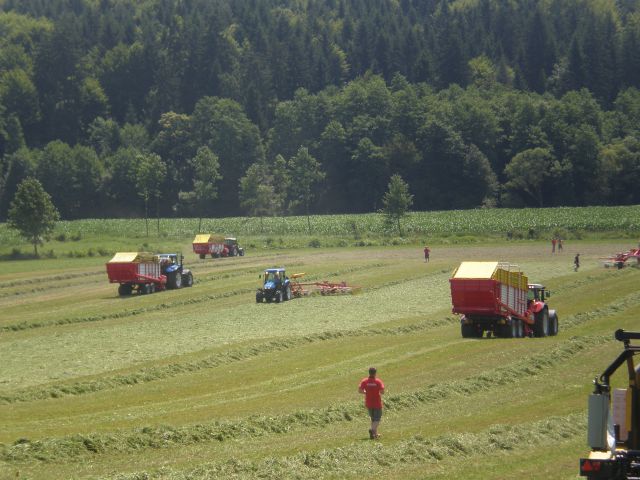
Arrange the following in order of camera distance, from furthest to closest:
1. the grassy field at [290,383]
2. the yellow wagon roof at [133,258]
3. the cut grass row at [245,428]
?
the yellow wagon roof at [133,258], the cut grass row at [245,428], the grassy field at [290,383]

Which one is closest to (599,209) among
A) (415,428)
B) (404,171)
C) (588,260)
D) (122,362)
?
(404,171)

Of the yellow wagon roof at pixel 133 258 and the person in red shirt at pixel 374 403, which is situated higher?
the yellow wagon roof at pixel 133 258

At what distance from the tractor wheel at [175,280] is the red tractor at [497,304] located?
32205mm

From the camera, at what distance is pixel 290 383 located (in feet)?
111

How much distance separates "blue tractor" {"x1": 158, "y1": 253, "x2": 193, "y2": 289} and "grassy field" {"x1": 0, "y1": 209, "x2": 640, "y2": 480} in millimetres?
2525

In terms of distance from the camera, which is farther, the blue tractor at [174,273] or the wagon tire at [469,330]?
the blue tractor at [174,273]

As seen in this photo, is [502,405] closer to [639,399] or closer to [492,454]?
[492,454]

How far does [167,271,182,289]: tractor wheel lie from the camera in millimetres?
72188

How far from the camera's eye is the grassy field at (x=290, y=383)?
875 inches

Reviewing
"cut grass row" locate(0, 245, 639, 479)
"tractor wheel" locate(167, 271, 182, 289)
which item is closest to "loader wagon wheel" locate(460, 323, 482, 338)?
"cut grass row" locate(0, 245, 639, 479)

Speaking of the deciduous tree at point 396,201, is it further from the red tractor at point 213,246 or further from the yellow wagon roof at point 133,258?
the yellow wagon roof at point 133,258

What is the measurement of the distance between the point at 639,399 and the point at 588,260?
237ft

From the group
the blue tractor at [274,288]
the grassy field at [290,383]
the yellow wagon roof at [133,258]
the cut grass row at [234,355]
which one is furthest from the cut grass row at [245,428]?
the yellow wagon roof at [133,258]

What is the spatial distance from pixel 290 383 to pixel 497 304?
12.3m
